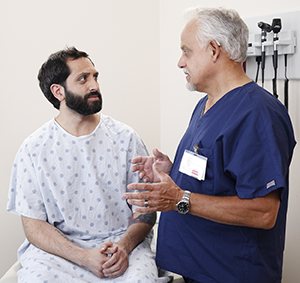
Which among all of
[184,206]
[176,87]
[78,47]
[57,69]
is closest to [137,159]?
[184,206]

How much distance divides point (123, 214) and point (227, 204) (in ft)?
2.44

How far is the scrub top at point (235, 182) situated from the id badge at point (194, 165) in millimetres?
23

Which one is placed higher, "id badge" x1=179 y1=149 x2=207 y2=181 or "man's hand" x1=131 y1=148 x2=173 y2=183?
"id badge" x1=179 y1=149 x2=207 y2=181

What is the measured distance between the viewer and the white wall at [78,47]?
2.36 m

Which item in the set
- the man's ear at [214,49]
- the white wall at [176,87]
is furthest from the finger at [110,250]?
the white wall at [176,87]

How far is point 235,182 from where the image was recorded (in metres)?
1.29

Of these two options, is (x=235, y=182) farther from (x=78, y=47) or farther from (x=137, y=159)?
(x=78, y=47)

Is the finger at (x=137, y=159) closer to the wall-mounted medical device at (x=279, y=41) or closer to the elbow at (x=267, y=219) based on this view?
the elbow at (x=267, y=219)

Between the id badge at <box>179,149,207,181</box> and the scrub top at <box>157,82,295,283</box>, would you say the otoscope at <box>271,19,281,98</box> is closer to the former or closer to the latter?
the scrub top at <box>157,82,295,283</box>

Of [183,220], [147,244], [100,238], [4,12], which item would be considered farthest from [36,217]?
[4,12]

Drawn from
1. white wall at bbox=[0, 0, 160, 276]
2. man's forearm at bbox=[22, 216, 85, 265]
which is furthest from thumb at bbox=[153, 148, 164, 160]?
white wall at bbox=[0, 0, 160, 276]

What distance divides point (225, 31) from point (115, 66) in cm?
166

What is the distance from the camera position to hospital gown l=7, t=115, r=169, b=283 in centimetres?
171

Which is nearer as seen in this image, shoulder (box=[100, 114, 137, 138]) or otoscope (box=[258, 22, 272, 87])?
shoulder (box=[100, 114, 137, 138])
